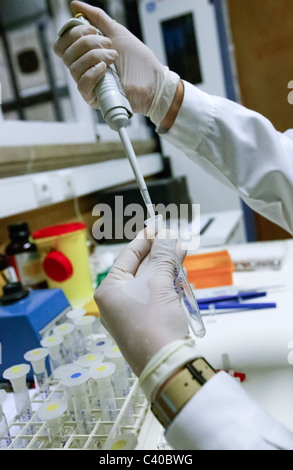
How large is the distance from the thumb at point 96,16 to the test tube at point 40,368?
676mm

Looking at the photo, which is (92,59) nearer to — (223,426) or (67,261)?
(67,261)

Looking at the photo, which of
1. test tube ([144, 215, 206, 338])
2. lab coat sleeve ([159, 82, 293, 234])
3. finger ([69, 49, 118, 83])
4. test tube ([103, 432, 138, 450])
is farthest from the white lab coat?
test tube ([103, 432, 138, 450])

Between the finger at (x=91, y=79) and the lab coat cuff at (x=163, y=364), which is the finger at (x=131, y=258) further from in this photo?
the finger at (x=91, y=79)

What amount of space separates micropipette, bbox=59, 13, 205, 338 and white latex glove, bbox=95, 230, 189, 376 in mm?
42

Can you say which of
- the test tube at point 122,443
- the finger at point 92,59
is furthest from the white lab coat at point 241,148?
the test tube at point 122,443

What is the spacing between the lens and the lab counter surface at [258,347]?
1.91ft

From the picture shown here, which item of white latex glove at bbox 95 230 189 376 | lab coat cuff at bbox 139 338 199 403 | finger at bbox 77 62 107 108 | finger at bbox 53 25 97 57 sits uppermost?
finger at bbox 53 25 97 57

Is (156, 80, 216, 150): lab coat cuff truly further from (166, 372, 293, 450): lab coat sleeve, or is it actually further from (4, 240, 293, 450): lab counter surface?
(166, 372, 293, 450): lab coat sleeve

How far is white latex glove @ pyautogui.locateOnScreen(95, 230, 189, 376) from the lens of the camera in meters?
0.47

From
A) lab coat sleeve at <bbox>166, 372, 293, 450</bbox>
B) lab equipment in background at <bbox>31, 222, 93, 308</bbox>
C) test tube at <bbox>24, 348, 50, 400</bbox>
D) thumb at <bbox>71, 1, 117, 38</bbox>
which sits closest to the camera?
lab coat sleeve at <bbox>166, 372, 293, 450</bbox>

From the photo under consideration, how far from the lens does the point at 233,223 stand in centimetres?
181

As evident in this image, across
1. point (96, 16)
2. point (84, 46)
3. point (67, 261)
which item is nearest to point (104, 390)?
point (67, 261)

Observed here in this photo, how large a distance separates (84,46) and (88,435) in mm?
682

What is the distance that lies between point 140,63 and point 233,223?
104 cm
